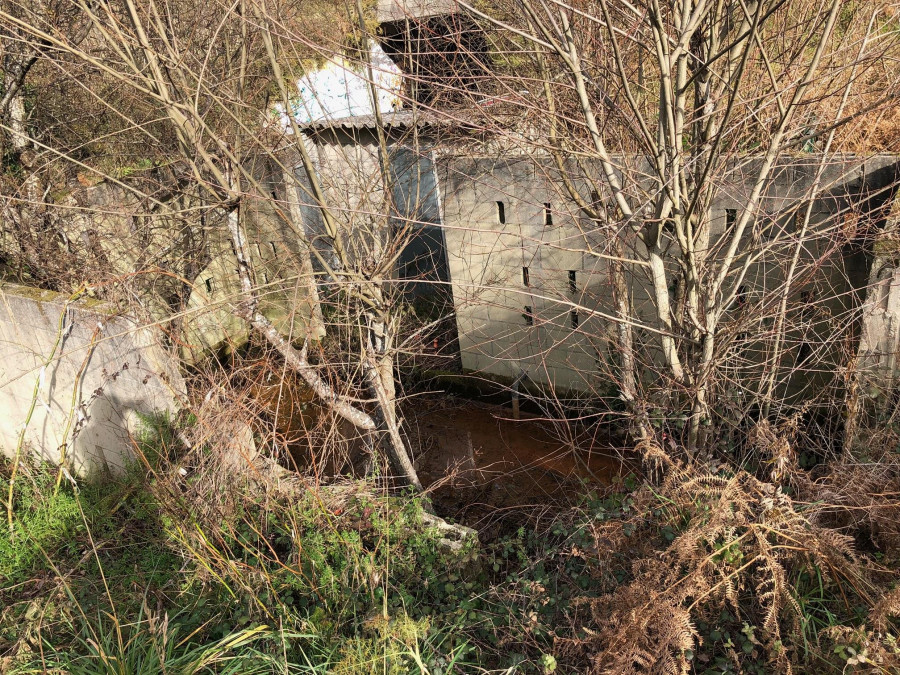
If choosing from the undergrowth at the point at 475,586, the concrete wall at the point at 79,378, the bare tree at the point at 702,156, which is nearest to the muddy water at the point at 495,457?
the bare tree at the point at 702,156

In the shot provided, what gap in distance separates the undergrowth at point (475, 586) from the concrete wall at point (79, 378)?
0.91 m

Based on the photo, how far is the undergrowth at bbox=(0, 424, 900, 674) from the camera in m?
2.81

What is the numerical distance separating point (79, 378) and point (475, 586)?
12.1 feet

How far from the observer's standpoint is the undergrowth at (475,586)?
281 centimetres

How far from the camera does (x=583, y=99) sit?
118 inches

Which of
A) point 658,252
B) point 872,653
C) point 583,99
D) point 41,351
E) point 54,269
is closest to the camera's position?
point 872,653

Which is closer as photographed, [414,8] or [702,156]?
[702,156]

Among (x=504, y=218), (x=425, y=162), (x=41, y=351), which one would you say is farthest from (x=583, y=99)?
(x=425, y=162)

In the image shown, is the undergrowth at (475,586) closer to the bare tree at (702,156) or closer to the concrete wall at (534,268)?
the bare tree at (702,156)

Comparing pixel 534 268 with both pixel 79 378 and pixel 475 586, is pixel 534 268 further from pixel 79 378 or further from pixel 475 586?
pixel 79 378

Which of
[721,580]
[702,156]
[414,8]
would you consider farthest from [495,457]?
[702,156]

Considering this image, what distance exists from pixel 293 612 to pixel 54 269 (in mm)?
5647

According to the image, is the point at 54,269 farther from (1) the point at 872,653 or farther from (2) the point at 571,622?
(1) the point at 872,653

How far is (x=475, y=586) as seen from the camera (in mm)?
3770
